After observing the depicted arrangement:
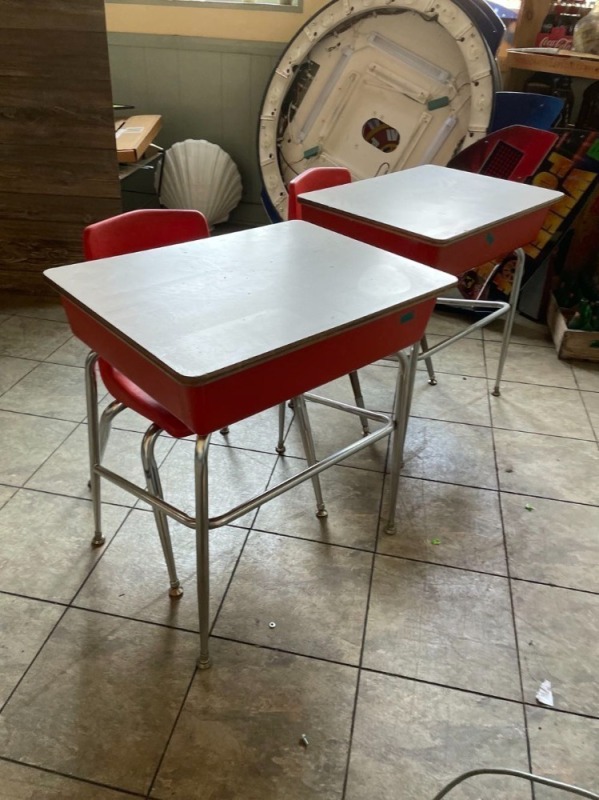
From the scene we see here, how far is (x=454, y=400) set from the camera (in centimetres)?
237

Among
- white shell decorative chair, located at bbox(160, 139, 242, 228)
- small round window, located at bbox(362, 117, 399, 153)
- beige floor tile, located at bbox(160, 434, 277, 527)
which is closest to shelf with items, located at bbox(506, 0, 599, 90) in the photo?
small round window, located at bbox(362, 117, 399, 153)

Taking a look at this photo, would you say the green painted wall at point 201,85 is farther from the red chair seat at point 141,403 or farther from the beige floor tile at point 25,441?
the red chair seat at point 141,403

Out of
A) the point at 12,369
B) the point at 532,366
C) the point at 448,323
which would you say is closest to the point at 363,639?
the point at 532,366

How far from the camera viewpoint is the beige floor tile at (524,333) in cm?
281

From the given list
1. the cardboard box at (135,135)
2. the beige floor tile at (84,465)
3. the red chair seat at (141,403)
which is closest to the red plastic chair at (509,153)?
the beige floor tile at (84,465)

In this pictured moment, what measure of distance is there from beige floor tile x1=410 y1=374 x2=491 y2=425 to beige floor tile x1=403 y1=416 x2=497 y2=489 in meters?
0.05

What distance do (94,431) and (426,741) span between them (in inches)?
37.0

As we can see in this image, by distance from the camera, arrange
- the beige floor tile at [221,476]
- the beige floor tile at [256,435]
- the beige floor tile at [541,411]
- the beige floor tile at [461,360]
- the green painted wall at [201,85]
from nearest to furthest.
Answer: the beige floor tile at [221,476] → the beige floor tile at [256,435] → the beige floor tile at [541,411] → the beige floor tile at [461,360] → the green painted wall at [201,85]

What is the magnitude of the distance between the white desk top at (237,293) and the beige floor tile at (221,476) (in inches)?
29.3

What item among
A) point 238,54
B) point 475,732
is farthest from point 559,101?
point 475,732

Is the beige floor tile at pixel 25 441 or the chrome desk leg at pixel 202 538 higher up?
the chrome desk leg at pixel 202 538

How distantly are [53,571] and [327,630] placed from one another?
68 cm

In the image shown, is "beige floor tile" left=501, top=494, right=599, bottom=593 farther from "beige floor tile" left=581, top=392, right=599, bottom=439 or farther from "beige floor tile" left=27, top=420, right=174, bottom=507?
"beige floor tile" left=27, top=420, right=174, bottom=507

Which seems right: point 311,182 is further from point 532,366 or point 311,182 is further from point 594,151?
point 594,151
